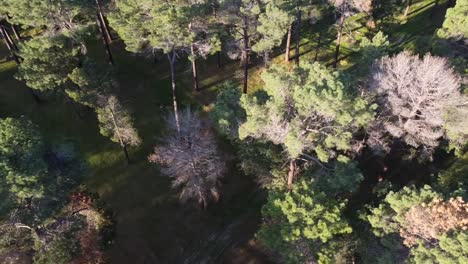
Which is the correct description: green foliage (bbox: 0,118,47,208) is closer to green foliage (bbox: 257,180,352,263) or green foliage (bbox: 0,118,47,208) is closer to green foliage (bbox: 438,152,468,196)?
green foliage (bbox: 257,180,352,263)

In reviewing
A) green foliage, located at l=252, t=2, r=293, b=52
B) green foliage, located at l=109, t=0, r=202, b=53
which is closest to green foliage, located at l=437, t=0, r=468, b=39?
green foliage, located at l=252, t=2, r=293, b=52

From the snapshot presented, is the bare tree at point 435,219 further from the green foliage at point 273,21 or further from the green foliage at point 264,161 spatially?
the green foliage at point 273,21

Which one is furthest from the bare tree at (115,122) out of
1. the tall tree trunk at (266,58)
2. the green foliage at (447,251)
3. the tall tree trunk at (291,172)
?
the green foliage at (447,251)

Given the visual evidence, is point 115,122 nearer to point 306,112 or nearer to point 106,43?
point 106,43

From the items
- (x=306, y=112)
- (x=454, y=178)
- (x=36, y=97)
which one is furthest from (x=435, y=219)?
(x=36, y=97)

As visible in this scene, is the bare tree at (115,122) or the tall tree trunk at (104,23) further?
the tall tree trunk at (104,23)

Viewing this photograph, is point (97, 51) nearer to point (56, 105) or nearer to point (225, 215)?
point (56, 105)
